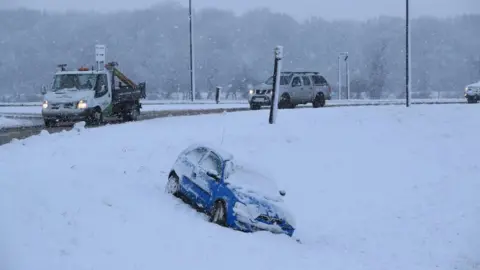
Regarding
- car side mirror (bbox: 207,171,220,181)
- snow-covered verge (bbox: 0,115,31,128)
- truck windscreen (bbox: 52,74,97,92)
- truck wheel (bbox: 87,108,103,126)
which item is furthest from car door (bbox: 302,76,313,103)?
car side mirror (bbox: 207,171,220,181)

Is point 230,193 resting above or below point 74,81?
below

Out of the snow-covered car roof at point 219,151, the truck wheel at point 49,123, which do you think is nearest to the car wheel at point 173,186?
the snow-covered car roof at point 219,151

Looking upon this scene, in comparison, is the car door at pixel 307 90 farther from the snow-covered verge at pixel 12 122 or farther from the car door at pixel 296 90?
the snow-covered verge at pixel 12 122

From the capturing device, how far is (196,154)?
1305 centimetres

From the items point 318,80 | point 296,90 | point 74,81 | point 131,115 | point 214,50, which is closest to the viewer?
point 74,81

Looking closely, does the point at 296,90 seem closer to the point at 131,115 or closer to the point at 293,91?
the point at 293,91

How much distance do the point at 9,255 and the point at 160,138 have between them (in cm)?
1151

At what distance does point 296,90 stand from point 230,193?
18453 mm

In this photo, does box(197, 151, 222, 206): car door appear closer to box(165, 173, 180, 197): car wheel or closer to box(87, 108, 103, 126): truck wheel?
box(165, 173, 180, 197): car wheel

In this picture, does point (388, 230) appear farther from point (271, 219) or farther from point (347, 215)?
point (271, 219)

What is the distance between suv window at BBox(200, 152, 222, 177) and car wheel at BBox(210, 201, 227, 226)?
0.66m

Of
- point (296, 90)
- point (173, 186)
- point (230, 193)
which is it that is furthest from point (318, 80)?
point (230, 193)

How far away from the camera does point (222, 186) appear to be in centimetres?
1180

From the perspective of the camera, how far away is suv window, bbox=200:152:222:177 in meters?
12.2
